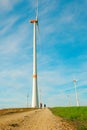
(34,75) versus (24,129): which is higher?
(34,75)

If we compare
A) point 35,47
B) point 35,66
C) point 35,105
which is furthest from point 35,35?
point 35,105

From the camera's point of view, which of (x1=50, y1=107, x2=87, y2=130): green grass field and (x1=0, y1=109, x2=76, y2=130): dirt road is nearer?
(x1=0, y1=109, x2=76, y2=130): dirt road

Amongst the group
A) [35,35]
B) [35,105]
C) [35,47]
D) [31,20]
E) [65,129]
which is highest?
[31,20]

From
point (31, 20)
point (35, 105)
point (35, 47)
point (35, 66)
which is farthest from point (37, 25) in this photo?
point (35, 105)

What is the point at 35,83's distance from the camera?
88500mm

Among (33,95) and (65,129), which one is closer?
(65,129)

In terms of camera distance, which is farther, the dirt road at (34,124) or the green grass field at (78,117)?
the green grass field at (78,117)

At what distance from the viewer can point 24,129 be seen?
58.1ft

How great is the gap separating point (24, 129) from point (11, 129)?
0.98 meters

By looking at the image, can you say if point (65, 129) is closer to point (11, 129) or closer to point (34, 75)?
point (11, 129)

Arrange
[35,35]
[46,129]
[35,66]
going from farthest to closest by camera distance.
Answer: [35,35] < [35,66] < [46,129]

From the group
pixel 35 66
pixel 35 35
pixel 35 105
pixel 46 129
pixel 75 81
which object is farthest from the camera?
pixel 75 81

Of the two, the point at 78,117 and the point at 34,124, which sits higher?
the point at 78,117

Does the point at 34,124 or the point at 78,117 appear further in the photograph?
the point at 78,117
